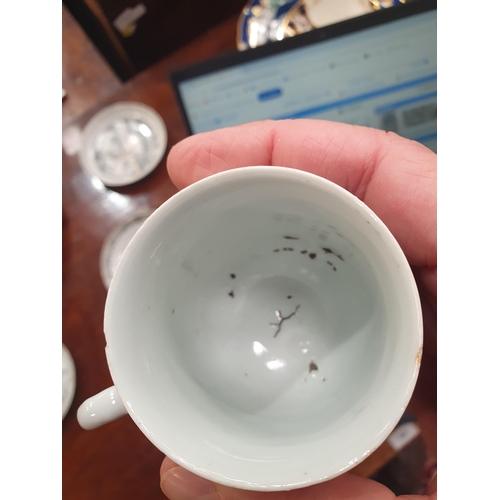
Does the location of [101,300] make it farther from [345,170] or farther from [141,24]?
[141,24]

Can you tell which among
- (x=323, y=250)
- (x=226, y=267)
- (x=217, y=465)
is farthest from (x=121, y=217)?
(x=217, y=465)

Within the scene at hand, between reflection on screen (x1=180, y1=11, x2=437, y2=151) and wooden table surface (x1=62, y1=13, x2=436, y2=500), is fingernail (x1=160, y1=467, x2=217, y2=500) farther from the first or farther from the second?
reflection on screen (x1=180, y1=11, x2=437, y2=151)

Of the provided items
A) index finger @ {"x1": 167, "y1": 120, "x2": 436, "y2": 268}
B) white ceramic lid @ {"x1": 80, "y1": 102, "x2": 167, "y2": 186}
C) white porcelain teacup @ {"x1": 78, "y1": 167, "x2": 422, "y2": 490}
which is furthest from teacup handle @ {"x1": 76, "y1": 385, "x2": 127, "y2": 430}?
white ceramic lid @ {"x1": 80, "y1": 102, "x2": 167, "y2": 186}

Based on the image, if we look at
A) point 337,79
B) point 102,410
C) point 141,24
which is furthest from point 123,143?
point 102,410

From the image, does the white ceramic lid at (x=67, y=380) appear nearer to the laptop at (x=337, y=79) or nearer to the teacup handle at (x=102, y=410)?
the teacup handle at (x=102, y=410)

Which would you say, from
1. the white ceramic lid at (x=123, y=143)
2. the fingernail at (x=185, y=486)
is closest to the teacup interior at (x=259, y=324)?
the fingernail at (x=185, y=486)

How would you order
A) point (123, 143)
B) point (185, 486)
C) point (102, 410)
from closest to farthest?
point (102, 410) < point (185, 486) < point (123, 143)
